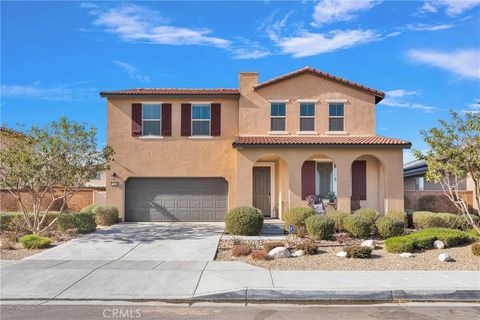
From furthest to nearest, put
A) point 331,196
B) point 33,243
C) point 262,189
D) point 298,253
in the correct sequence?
point 262,189
point 331,196
point 33,243
point 298,253

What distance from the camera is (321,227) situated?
48.8ft

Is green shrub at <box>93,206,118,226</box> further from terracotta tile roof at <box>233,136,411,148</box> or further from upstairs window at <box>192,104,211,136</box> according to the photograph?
terracotta tile roof at <box>233,136,411,148</box>

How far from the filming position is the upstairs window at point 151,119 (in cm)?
2072

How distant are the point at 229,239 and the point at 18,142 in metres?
8.36

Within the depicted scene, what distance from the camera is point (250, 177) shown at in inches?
740

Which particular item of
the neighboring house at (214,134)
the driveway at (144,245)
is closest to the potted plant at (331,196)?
the neighboring house at (214,134)

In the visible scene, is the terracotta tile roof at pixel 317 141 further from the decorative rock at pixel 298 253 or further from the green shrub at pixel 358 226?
the decorative rock at pixel 298 253

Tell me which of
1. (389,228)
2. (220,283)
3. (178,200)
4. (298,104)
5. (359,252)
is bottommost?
(220,283)

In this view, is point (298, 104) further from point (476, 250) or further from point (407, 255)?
point (476, 250)

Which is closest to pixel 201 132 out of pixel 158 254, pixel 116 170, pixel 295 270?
pixel 116 170

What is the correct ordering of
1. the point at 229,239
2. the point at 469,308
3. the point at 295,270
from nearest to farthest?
the point at 469,308
the point at 295,270
the point at 229,239

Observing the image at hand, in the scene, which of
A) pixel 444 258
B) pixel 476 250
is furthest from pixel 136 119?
pixel 476 250

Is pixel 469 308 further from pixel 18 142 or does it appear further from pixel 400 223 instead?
pixel 18 142

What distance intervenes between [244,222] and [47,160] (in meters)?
7.34
